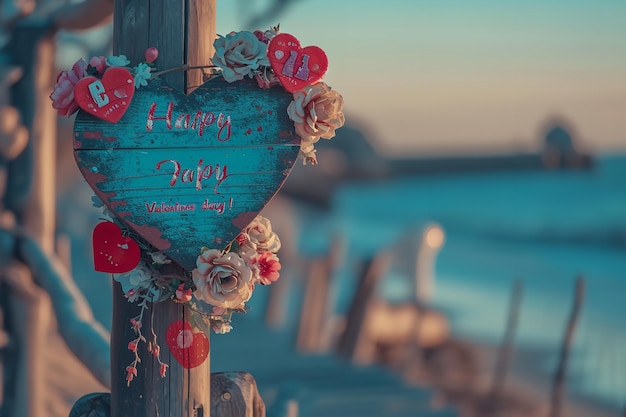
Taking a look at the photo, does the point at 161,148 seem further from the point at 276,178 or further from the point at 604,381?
the point at 604,381

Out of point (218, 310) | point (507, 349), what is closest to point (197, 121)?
point (218, 310)

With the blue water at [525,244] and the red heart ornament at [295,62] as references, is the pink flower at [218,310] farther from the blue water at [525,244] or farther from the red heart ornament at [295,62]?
the blue water at [525,244]

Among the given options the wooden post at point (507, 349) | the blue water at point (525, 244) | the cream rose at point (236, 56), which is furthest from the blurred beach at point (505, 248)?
the cream rose at point (236, 56)

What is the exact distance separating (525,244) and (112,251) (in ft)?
108

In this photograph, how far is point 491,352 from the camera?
42.5 ft

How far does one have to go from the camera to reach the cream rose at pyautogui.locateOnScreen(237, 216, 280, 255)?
2.01 m

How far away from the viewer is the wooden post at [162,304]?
1.98 metres

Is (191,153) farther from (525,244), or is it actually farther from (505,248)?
(525,244)

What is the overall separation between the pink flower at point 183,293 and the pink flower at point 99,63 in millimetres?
479

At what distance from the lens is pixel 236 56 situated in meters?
1.90

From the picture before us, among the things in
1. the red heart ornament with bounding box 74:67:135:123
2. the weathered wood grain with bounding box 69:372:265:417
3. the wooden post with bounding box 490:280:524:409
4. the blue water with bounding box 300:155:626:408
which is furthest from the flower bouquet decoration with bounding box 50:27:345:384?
the wooden post with bounding box 490:280:524:409

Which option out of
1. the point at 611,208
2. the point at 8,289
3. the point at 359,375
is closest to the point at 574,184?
the point at 611,208

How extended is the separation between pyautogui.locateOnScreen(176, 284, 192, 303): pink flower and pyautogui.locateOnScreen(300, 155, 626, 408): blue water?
22.8 feet

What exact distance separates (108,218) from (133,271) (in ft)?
0.49
